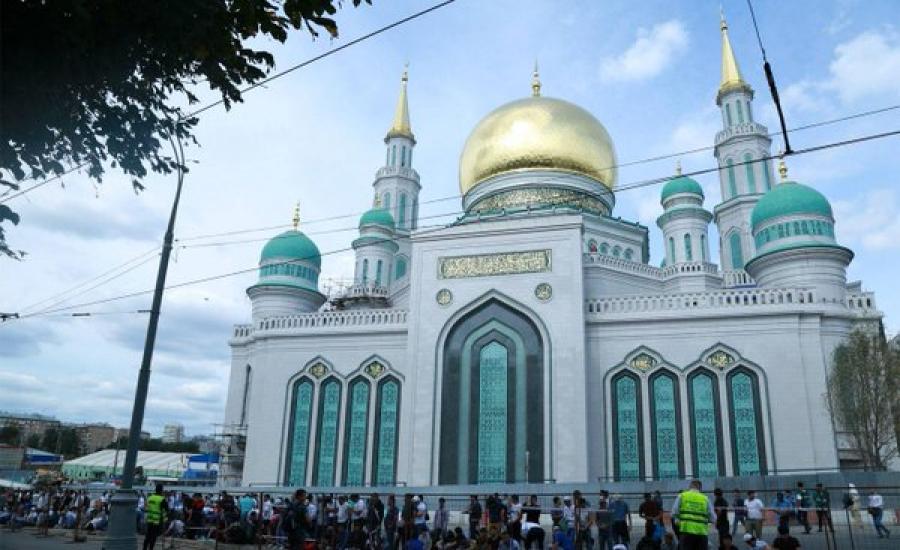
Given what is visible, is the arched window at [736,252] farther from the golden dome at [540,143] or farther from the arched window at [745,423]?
the arched window at [745,423]

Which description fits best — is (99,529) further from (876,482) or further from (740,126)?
(740,126)

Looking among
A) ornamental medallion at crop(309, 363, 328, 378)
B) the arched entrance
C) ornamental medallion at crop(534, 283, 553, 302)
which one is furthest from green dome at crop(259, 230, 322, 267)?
ornamental medallion at crop(534, 283, 553, 302)

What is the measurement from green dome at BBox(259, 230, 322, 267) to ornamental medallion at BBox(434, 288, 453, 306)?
Result: 22.9 ft

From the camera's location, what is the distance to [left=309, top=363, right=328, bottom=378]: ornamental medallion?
2114cm

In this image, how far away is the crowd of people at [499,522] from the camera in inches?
286

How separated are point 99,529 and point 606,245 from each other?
17.1 m

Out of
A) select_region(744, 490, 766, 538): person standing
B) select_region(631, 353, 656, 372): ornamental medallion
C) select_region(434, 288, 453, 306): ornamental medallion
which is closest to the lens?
select_region(744, 490, 766, 538): person standing

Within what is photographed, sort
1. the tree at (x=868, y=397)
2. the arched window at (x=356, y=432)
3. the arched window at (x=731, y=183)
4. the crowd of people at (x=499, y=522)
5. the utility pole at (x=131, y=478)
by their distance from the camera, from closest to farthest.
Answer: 1. the utility pole at (x=131, y=478)
2. the crowd of people at (x=499, y=522)
3. the tree at (x=868, y=397)
4. the arched window at (x=356, y=432)
5. the arched window at (x=731, y=183)

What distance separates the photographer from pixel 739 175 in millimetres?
26469

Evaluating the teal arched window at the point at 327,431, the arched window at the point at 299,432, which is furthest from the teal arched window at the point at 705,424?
the arched window at the point at 299,432

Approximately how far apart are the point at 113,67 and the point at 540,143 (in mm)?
21615

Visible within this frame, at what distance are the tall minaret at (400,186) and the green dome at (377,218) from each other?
0.81 metres

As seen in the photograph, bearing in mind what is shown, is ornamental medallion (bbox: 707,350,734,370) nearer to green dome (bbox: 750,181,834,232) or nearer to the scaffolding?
green dome (bbox: 750,181,834,232)

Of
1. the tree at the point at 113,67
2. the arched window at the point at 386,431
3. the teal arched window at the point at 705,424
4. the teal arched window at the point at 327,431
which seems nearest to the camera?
the tree at the point at 113,67
